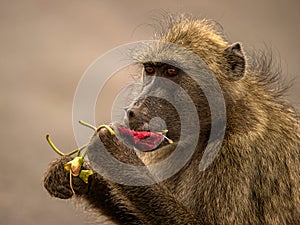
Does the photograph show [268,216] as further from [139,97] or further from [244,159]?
[139,97]

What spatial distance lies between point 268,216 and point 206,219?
1.12 feet

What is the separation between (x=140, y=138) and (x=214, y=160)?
448mm

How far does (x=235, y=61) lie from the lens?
3674 mm

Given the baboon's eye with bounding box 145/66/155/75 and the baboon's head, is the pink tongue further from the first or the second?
the baboon's eye with bounding box 145/66/155/75

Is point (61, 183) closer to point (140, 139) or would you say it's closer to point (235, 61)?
point (140, 139)

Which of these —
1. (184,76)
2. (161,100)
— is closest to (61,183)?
(161,100)

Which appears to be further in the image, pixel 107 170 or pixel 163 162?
pixel 163 162

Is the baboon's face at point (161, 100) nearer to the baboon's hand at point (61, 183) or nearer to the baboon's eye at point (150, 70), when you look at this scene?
the baboon's eye at point (150, 70)

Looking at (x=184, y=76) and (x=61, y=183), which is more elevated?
(x=184, y=76)

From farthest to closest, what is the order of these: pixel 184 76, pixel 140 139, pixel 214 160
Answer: pixel 184 76, pixel 214 160, pixel 140 139

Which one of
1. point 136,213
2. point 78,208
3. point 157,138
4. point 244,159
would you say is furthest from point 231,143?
point 78,208

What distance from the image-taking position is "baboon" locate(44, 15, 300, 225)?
3.26 m

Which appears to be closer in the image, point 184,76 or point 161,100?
point 161,100

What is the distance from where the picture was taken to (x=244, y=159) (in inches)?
133
